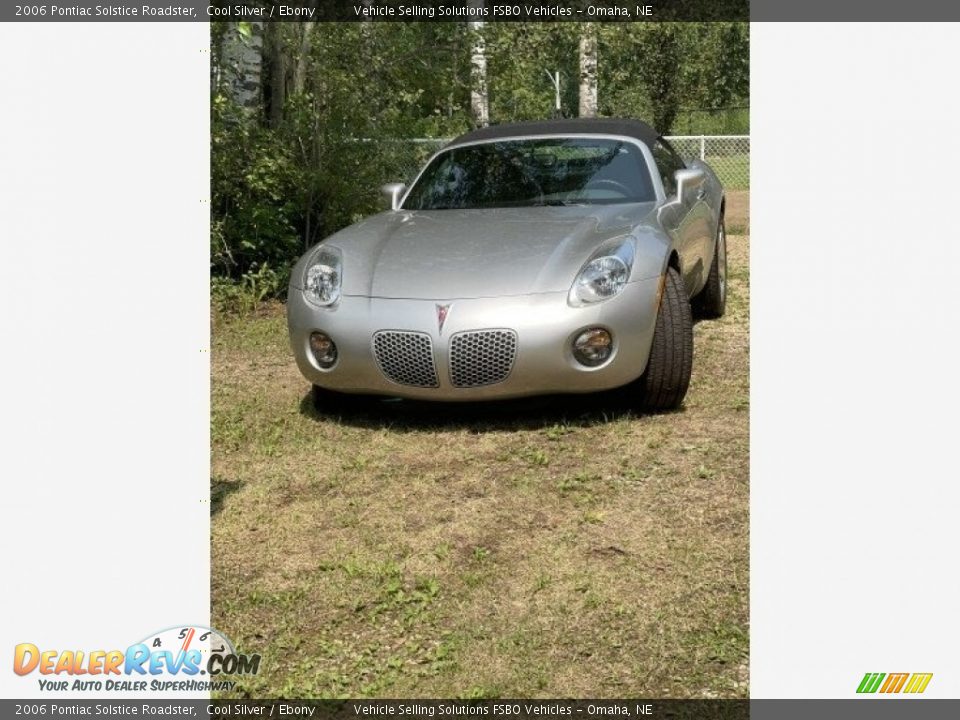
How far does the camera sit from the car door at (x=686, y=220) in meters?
7.02

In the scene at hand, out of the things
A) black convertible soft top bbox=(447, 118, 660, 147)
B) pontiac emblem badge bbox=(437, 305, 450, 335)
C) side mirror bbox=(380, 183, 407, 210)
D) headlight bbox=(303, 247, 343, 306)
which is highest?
black convertible soft top bbox=(447, 118, 660, 147)

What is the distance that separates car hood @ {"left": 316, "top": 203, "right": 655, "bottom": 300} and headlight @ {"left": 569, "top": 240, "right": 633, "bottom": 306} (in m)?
0.05

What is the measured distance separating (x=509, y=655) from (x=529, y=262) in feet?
9.25

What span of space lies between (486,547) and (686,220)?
340 centimetres

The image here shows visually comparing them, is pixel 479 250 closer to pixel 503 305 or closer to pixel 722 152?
pixel 503 305

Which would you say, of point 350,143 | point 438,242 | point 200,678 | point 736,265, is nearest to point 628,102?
point 736,265

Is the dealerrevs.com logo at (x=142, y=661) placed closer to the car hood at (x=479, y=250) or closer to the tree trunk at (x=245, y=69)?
the car hood at (x=479, y=250)

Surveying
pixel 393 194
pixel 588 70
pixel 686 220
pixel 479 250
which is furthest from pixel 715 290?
pixel 588 70

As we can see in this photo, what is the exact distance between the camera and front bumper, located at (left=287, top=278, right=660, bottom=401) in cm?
588

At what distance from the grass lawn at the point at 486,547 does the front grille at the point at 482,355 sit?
1.01ft

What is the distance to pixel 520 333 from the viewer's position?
19.2ft

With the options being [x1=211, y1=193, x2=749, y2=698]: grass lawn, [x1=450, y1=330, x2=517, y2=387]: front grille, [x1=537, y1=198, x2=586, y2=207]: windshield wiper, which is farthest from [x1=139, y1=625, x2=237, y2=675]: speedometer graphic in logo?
[x1=537, y1=198, x2=586, y2=207]: windshield wiper

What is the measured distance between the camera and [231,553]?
15.1 ft

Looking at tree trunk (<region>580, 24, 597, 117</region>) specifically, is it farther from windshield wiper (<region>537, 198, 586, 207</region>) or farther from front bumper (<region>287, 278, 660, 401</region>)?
front bumper (<region>287, 278, 660, 401</region>)
